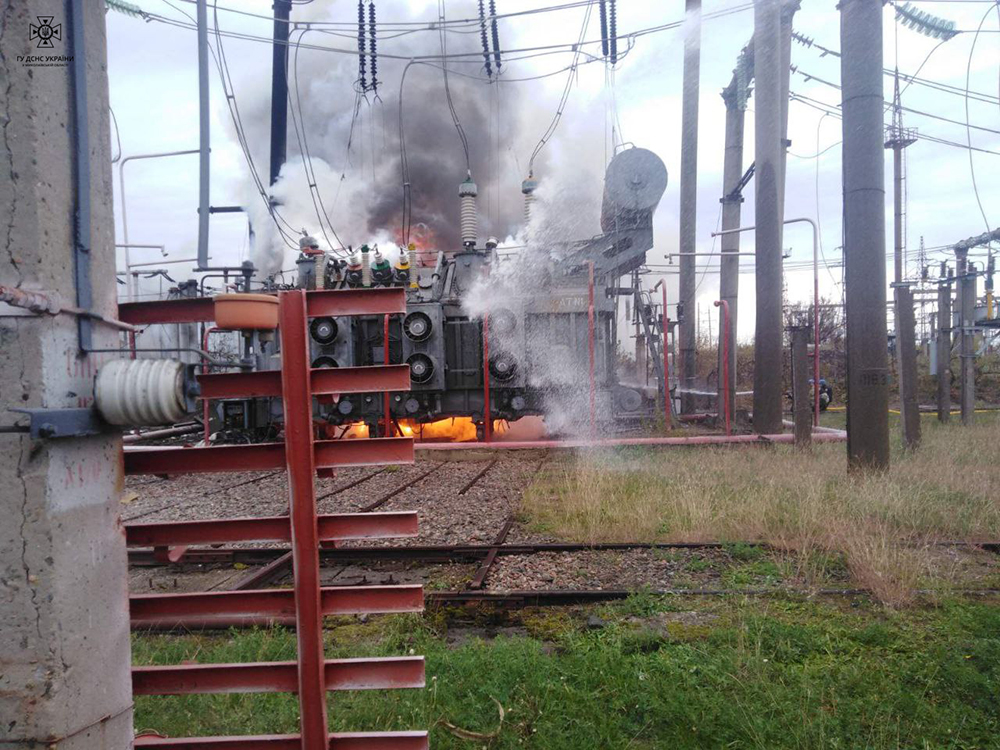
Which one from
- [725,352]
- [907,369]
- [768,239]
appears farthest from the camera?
[725,352]

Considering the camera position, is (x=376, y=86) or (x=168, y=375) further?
(x=376, y=86)

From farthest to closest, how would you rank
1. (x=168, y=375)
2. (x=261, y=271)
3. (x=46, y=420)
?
(x=261, y=271) < (x=168, y=375) < (x=46, y=420)

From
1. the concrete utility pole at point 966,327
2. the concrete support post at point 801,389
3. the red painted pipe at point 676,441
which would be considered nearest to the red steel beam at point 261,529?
the red painted pipe at point 676,441

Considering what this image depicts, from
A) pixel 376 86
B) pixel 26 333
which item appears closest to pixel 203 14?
pixel 26 333

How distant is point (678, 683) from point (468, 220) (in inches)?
472

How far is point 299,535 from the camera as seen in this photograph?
2012 mm

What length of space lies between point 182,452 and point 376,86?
22114 millimetres

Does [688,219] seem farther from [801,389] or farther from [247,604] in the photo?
[247,604]

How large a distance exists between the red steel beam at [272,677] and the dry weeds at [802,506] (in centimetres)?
344

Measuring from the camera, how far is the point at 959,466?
807 cm

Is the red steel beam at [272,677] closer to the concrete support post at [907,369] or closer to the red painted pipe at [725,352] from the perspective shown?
the concrete support post at [907,369]

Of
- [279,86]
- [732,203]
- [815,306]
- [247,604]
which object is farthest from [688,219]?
[247,604]

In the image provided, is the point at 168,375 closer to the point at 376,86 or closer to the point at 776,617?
the point at 776,617

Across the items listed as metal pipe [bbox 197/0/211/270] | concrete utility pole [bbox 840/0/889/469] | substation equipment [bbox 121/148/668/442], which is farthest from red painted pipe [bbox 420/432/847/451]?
metal pipe [bbox 197/0/211/270]
